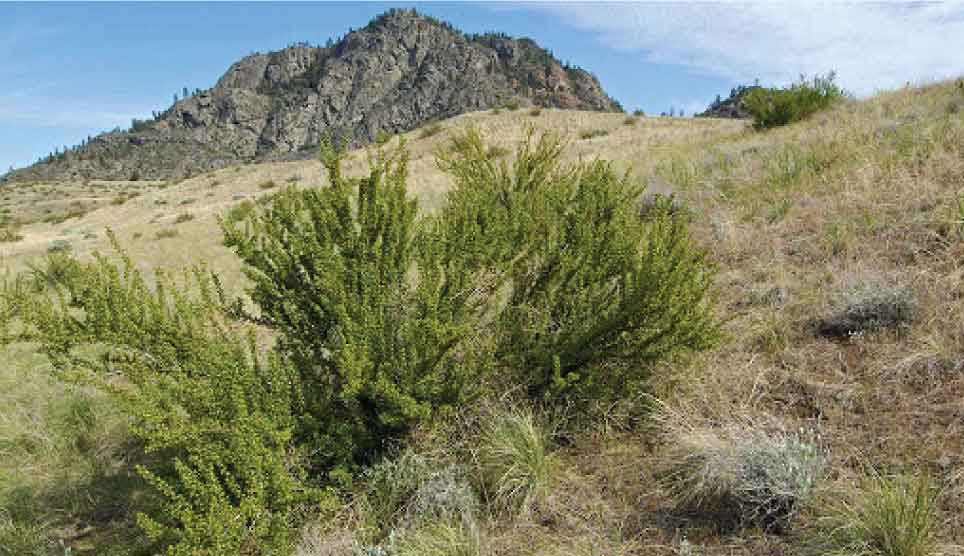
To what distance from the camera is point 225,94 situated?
137m

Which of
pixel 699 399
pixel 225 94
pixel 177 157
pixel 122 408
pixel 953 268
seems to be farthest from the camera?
pixel 225 94

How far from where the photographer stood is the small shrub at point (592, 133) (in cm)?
2466

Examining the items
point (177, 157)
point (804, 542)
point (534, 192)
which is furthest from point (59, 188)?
point (804, 542)

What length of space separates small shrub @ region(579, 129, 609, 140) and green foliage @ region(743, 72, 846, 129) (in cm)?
934

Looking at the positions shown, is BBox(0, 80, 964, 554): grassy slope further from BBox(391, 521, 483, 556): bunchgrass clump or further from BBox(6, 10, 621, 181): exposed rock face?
BBox(6, 10, 621, 181): exposed rock face

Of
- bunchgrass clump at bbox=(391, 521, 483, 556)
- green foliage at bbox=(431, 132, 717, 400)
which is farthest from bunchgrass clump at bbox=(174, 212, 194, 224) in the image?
bunchgrass clump at bbox=(391, 521, 483, 556)

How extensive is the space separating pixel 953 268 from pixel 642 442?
314 cm

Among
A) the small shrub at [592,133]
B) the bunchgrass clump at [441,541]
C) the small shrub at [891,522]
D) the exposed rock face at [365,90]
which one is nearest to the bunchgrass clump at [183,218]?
the small shrub at [592,133]

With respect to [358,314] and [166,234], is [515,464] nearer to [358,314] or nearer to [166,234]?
[358,314]

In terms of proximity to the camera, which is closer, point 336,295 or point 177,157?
point 336,295

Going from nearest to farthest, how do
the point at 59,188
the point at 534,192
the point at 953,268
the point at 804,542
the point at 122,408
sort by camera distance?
the point at 804,542, the point at 122,408, the point at 953,268, the point at 534,192, the point at 59,188

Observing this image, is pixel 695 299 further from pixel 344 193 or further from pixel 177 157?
pixel 177 157

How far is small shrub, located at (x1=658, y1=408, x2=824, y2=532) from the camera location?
3082 mm

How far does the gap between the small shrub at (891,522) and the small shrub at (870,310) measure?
1.80 meters
